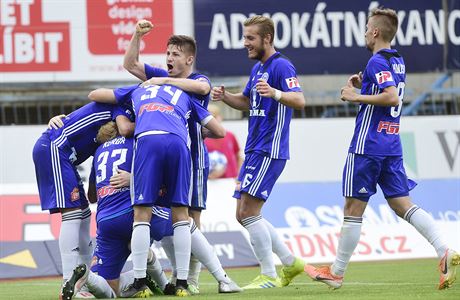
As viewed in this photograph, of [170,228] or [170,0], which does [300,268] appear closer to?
[170,228]

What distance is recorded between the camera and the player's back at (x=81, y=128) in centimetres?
879

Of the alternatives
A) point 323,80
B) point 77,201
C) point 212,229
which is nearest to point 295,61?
point 323,80

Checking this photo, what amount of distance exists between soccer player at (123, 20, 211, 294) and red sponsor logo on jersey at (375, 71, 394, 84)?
1390mm

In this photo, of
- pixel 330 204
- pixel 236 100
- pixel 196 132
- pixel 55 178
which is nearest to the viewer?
pixel 55 178

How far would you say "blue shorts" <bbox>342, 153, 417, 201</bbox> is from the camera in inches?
340

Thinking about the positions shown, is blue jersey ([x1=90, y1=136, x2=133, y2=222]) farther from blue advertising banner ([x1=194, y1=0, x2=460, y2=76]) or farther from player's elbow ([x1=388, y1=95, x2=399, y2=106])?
blue advertising banner ([x1=194, y1=0, x2=460, y2=76])

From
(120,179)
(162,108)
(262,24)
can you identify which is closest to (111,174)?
(120,179)

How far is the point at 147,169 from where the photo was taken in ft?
26.5

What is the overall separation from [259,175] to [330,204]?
18.3ft

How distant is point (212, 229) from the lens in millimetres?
14242

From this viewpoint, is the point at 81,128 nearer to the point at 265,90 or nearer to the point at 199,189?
the point at 199,189

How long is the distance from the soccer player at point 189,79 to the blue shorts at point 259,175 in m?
0.39

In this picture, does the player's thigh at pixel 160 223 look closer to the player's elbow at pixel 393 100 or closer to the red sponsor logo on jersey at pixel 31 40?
the player's elbow at pixel 393 100

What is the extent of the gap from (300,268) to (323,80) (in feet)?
23.9
